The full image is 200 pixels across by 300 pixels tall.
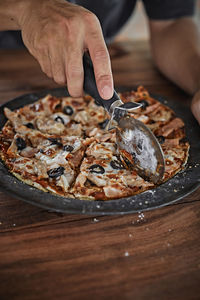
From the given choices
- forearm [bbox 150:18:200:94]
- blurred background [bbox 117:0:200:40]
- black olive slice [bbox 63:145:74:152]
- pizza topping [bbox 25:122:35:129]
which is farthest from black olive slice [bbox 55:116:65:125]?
blurred background [bbox 117:0:200:40]

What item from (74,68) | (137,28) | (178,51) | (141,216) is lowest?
(137,28)

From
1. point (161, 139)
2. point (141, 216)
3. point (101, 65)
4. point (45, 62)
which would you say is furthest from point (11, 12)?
point (141, 216)

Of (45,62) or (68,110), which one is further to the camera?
(68,110)

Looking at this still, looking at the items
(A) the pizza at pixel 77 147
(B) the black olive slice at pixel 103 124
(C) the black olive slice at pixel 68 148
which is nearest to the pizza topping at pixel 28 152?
(A) the pizza at pixel 77 147

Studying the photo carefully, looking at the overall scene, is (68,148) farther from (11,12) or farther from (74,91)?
(11,12)

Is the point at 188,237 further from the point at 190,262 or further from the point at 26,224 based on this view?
the point at 26,224

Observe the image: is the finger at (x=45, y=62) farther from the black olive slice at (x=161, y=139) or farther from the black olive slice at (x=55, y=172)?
the black olive slice at (x=161, y=139)
